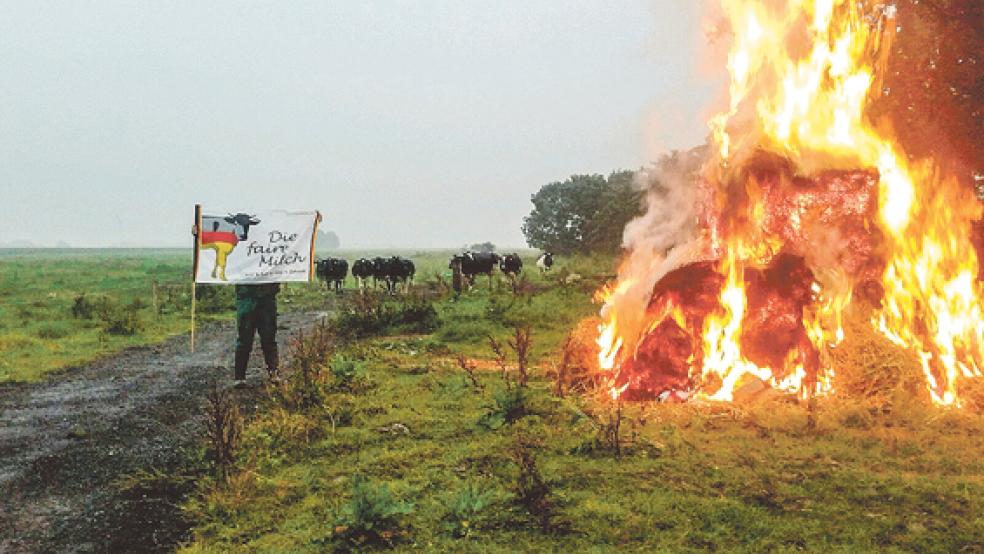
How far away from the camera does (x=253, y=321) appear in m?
11.4

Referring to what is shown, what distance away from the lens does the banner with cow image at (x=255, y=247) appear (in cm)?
1173

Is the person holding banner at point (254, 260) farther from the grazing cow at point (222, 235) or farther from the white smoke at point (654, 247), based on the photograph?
the white smoke at point (654, 247)

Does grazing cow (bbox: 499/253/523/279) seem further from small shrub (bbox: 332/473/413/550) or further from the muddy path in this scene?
small shrub (bbox: 332/473/413/550)

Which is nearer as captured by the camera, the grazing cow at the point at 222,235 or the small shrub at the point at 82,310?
the grazing cow at the point at 222,235

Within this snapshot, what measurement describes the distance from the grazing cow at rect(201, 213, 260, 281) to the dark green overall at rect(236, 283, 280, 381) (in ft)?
2.17

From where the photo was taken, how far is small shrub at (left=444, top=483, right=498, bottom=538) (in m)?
5.28

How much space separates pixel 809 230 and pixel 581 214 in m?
58.8

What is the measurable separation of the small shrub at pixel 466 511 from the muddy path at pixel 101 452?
2135 mm

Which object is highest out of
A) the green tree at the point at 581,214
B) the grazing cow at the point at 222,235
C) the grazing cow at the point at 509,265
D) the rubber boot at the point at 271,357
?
the green tree at the point at 581,214

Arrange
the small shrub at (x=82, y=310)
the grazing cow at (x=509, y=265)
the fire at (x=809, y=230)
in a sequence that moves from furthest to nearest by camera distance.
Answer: the grazing cow at (x=509, y=265), the small shrub at (x=82, y=310), the fire at (x=809, y=230)

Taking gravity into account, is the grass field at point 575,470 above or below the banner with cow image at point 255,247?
below

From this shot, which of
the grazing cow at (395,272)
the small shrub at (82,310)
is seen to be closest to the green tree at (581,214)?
the grazing cow at (395,272)

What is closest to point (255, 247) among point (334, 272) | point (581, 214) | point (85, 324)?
point (85, 324)

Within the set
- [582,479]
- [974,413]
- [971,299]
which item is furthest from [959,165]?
[582,479]
